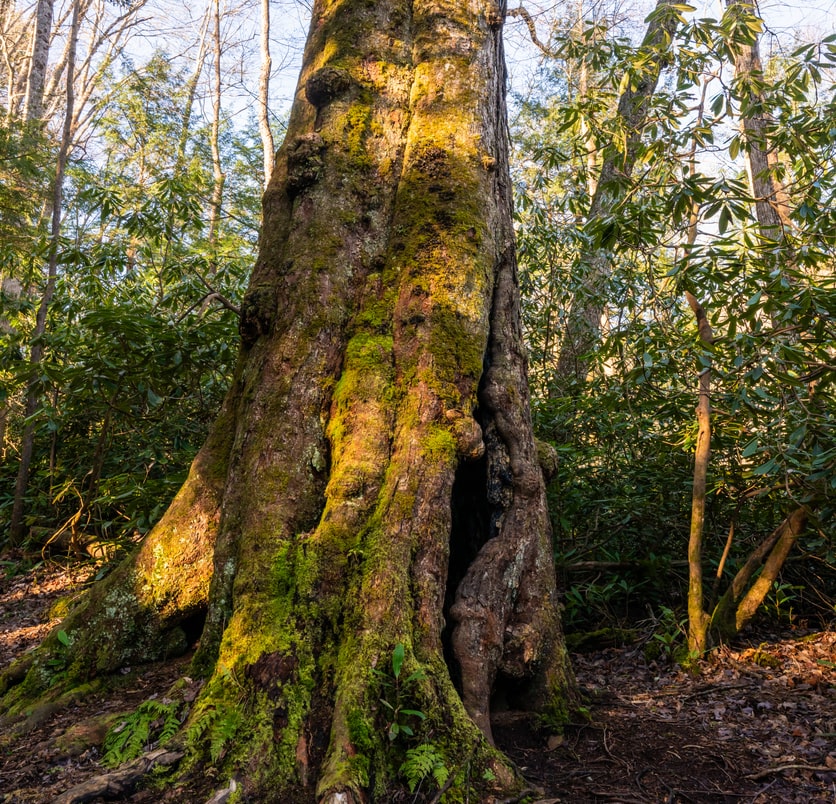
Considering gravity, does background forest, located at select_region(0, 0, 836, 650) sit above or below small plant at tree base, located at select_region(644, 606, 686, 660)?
above

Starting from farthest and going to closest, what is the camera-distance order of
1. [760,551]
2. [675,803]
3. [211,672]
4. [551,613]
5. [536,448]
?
[760,551] < [536,448] < [551,613] < [211,672] < [675,803]

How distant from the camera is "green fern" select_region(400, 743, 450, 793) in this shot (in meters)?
2.05

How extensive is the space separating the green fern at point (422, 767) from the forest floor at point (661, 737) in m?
0.40

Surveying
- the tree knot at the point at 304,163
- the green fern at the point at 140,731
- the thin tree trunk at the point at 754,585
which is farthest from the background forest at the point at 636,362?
the green fern at the point at 140,731

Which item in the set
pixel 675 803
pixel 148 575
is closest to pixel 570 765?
pixel 675 803

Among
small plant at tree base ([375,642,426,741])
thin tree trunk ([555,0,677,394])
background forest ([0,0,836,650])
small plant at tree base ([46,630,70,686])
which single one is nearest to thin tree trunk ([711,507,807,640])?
background forest ([0,0,836,650])

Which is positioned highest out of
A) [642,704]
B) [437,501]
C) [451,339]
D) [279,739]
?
[451,339]

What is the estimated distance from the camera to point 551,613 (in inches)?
116

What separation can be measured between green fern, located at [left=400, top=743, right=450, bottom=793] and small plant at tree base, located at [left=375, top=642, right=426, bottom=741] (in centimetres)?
7

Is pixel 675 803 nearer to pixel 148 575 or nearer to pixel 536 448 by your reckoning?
pixel 536 448

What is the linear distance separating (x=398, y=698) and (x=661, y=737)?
1441mm

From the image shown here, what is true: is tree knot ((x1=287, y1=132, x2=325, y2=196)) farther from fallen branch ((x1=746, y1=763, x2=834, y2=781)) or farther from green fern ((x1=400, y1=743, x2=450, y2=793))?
fallen branch ((x1=746, y1=763, x2=834, y2=781))

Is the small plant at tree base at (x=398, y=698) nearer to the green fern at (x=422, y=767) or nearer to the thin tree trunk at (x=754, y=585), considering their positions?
the green fern at (x=422, y=767)

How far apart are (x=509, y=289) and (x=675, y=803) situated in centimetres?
245
